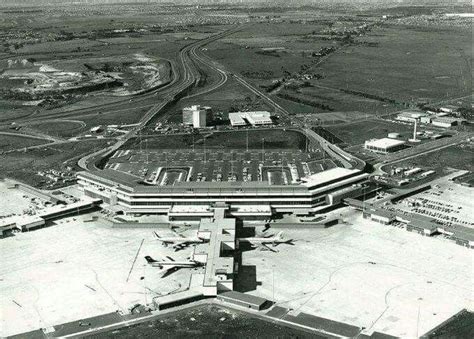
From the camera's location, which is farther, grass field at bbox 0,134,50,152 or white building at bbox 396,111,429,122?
white building at bbox 396,111,429,122

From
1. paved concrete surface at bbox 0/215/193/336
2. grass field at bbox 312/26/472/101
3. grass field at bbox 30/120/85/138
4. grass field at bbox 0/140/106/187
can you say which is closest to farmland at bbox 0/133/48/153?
grass field at bbox 0/140/106/187

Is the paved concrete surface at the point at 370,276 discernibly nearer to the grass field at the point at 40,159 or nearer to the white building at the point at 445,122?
the grass field at the point at 40,159

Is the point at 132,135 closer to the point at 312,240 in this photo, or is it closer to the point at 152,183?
the point at 152,183

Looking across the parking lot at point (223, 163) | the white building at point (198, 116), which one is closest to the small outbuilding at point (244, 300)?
the parking lot at point (223, 163)

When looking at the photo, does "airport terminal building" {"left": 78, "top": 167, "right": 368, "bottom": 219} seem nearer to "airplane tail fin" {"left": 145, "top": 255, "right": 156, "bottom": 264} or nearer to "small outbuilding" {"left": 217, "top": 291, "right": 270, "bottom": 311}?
"airplane tail fin" {"left": 145, "top": 255, "right": 156, "bottom": 264}

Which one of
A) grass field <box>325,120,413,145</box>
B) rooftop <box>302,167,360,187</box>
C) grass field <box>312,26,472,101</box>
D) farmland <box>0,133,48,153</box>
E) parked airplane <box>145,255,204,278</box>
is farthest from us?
grass field <box>312,26,472,101</box>

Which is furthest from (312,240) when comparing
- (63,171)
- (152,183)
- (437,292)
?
(63,171)

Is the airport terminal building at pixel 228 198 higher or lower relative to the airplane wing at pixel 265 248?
higher

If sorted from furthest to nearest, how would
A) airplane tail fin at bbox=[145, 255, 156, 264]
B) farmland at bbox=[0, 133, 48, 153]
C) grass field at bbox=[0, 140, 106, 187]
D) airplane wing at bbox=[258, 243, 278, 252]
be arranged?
farmland at bbox=[0, 133, 48, 153]
grass field at bbox=[0, 140, 106, 187]
airplane wing at bbox=[258, 243, 278, 252]
airplane tail fin at bbox=[145, 255, 156, 264]
